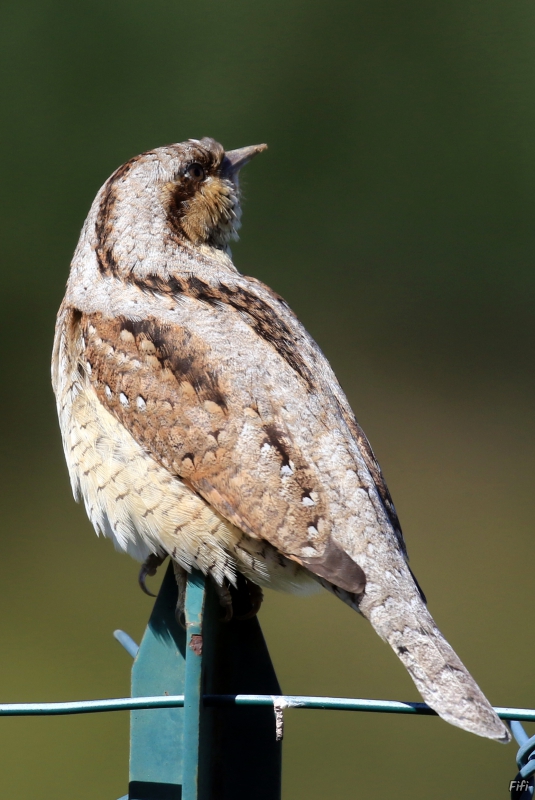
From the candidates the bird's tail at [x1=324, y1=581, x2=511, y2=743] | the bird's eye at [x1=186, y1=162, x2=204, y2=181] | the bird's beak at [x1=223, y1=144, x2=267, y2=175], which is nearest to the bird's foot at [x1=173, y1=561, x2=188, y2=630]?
the bird's tail at [x1=324, y1=581, x2=511, y2=743]

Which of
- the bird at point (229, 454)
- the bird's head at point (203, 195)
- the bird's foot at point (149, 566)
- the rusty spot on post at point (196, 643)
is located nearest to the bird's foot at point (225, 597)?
the bird at point (229, 454)

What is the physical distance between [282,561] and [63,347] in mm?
750

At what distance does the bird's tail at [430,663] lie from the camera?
4.57ft

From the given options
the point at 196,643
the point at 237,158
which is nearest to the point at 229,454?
the point at 196,643

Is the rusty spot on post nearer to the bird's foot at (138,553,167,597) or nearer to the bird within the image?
the bird

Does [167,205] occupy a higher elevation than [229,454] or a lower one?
higher

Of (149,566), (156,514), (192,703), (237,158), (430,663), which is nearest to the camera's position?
(192,703)

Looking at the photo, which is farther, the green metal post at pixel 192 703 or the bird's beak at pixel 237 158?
the bird's beak at pixel 237 158

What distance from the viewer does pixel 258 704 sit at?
4.30ft

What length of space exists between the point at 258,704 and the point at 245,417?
60cm

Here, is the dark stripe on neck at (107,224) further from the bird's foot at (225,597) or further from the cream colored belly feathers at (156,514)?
the bird's foot at (225,597)

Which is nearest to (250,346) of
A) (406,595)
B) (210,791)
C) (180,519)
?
(180,519)

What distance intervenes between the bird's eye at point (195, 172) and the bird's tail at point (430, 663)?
130 centimetres

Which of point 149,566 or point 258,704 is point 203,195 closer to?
point 149,566
